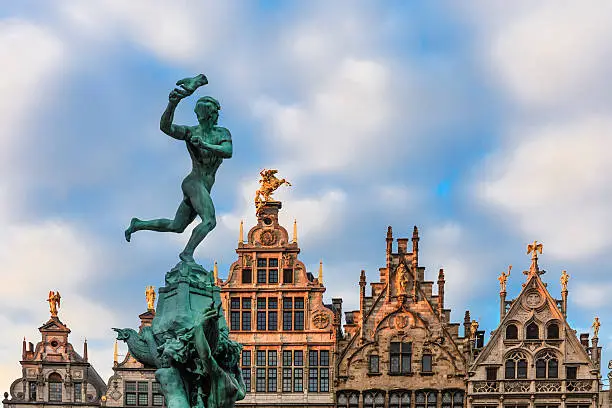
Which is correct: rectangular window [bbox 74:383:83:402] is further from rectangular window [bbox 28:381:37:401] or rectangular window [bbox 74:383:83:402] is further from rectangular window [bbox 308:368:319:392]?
rectangular window [bbox 308:368:319:392]

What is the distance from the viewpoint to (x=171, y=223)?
2098 cm

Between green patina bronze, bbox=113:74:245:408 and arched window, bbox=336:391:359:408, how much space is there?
3317 cm

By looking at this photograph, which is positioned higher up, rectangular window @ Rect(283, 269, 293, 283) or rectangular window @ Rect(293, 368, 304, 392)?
rectangular window @ Rect(283, 269, 293, 283)

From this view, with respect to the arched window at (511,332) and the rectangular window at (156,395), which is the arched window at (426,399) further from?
the rectangular window at (156,395)

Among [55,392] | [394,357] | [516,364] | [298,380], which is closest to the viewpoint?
[516,364]

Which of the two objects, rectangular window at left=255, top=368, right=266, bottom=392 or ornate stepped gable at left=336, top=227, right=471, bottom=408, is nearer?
ornate stepped gable at left=336, top=227, right=471, bottom=408

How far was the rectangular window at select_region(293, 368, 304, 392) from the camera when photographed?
53125 mm

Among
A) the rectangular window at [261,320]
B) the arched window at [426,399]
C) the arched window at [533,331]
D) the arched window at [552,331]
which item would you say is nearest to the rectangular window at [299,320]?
the rectangular window at [261,320]

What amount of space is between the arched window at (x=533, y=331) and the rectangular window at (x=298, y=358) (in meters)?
9.99

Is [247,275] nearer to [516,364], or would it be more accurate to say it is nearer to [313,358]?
[313,358]

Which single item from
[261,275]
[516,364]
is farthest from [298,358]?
[516,364]

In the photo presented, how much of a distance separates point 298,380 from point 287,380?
1.61ft

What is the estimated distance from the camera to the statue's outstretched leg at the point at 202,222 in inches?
798

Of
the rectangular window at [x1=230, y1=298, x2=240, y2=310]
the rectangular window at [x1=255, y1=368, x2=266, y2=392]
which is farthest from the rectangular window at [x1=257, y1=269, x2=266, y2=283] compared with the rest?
the rectangular window at [x1=255, y1=368, x2=266, y2=392]
